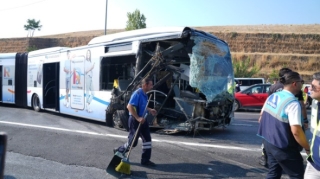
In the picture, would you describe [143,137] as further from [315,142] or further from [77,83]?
[77,83]

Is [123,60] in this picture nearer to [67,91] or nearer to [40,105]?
[67,91]

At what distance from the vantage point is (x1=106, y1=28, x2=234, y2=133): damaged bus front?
8.64m

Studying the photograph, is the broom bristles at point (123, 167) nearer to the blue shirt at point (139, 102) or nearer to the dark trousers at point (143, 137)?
the dark trousers at point (143, 137)

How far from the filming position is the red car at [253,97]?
1683 centimetres

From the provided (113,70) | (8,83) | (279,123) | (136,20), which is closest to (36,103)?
(8,83)

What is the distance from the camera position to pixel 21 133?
936 centimetres

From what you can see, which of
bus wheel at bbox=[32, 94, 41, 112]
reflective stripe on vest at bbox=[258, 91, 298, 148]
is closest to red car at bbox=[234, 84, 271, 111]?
bus wheel at bbox=[32, 94, 41, 112]

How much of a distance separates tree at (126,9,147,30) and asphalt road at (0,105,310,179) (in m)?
46.8

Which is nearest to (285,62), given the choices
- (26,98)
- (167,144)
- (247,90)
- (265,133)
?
(247,90)

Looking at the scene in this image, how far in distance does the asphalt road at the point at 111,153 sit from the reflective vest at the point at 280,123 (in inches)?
79.1

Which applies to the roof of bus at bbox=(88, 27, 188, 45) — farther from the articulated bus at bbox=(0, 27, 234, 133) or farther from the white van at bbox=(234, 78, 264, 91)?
the white van at bbox=(234, 78, 264, 91)

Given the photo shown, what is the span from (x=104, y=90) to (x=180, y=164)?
4.85m

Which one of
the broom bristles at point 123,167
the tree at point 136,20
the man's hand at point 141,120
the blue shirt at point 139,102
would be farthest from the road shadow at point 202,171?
the tree at point 136,20

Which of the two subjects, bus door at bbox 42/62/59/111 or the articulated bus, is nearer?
the articulated bus
